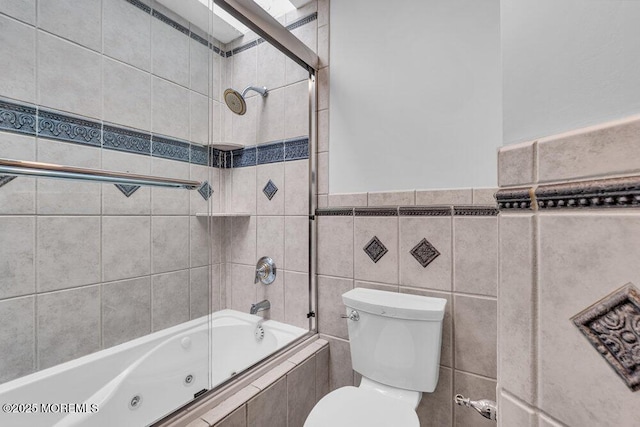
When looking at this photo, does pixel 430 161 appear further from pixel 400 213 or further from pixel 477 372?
pixel 477 372

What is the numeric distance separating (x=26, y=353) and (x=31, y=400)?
0.57 feet

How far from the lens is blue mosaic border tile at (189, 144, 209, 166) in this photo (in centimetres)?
151

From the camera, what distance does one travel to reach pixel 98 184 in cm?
124

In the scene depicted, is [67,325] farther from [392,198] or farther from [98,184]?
[392,198]

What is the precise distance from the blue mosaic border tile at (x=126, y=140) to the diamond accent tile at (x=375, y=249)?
1.21 meters

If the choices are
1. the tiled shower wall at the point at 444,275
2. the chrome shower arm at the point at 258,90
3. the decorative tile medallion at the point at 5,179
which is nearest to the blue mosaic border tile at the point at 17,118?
the decorative tile medallion at the point at 5,179

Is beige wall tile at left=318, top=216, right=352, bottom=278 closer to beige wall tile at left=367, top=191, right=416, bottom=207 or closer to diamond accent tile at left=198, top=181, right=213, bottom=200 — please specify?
beige wall tile at left=367, top=191, right=416, bottom=207

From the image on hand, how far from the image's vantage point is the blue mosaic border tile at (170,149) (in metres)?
1.42

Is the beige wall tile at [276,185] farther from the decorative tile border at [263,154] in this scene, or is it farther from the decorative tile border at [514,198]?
the decorative tile border at [514,198]

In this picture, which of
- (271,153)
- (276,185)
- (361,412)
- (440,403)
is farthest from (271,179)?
(440,403)

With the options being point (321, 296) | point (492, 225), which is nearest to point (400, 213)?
point (492, 225)

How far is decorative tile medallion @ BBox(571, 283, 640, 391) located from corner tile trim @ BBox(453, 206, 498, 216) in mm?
940

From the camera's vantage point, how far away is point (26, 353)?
108 centimetres

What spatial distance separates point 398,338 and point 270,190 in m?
1.09
